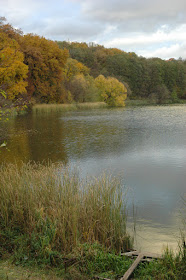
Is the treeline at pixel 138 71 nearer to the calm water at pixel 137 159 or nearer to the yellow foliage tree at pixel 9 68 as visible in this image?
the yellow foliage tree at pixel 9 68

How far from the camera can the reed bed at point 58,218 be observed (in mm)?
4648

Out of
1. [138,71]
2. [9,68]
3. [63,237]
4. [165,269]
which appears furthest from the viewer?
[138,71]

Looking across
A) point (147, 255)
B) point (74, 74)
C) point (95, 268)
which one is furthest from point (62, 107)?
point (95, 268)

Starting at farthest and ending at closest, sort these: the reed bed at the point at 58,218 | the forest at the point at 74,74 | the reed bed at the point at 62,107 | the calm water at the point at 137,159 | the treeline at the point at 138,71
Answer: the treeline at the point at 138,71, the reed bed at the point at 62,107, the forest at the point at 74,74, the calm water at the point at 137,159, the reed bed at the point at 58,218

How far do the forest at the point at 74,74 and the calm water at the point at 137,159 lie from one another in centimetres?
264

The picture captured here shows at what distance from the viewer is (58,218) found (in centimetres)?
482

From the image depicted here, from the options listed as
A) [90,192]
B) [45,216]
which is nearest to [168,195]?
[90,192]

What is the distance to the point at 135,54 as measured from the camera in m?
93.6

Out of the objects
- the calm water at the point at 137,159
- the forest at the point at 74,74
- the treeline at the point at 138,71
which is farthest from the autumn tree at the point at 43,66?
the treeline at the point at 138,71

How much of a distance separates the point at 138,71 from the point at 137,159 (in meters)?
75.4

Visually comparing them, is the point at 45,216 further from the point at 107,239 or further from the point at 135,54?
the point at 135,54

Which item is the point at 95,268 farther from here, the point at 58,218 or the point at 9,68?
the point at 9,68

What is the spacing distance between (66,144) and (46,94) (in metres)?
29.8

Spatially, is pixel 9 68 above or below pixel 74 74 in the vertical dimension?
below
